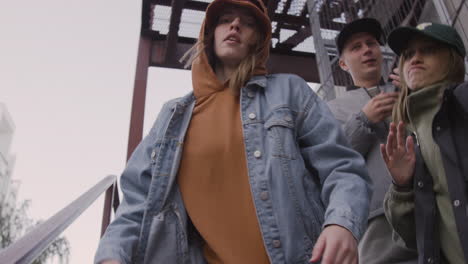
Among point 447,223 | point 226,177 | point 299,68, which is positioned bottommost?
point 447,223

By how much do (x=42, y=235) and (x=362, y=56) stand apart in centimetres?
192

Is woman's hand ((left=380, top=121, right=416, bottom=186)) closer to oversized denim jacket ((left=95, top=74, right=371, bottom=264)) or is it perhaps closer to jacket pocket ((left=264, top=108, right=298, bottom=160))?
oversized denim jacket ((left=95, top=74, right=371, bottom=264))

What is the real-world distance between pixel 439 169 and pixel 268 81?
729 millimetres

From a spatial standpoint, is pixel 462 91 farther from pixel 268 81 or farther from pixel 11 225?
pixel 11 225

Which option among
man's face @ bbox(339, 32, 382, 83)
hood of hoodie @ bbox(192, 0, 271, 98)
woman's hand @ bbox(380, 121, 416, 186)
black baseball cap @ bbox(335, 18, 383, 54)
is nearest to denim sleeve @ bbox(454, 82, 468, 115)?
woman's hand @ bbox(380, 121, 416, 186)

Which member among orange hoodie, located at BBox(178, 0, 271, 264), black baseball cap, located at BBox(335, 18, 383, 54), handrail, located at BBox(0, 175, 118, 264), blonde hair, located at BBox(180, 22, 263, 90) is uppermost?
black baseball cap, located at BBox(335, 18, 383, 54)

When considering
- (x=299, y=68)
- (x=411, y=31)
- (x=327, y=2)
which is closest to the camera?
(x=411, y=31)

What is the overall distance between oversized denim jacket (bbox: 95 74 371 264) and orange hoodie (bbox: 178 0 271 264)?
0.03 meters

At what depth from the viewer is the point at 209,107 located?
1486mm

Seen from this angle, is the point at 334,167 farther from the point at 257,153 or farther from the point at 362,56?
the point at 362,56

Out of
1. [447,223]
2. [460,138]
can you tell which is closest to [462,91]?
[460,138]

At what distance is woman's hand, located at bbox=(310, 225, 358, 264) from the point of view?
3.08ft

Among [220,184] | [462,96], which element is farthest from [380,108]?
[220,184]

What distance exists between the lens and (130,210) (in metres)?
1.33
